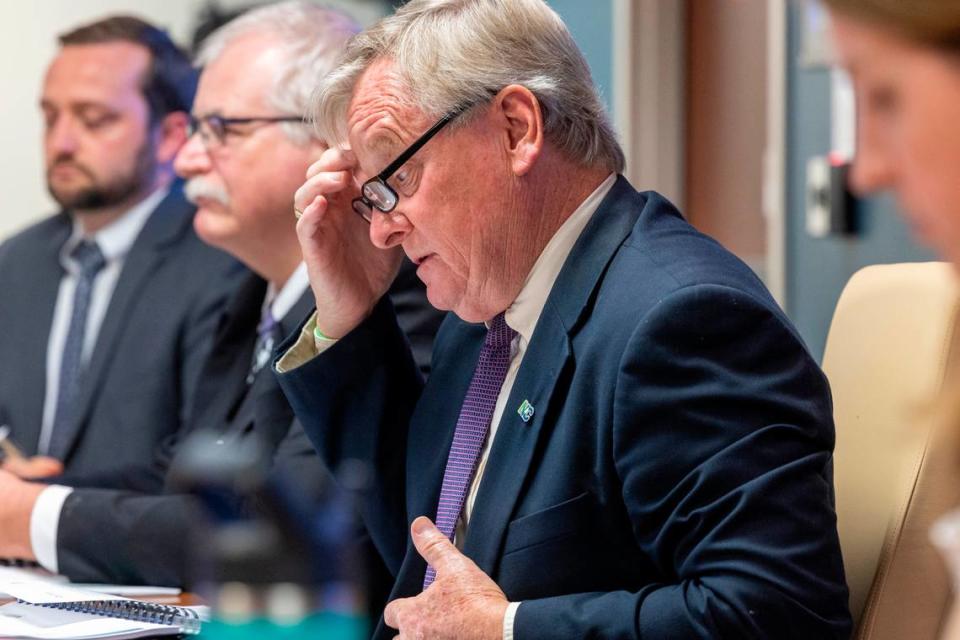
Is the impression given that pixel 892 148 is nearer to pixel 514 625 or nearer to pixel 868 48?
pixel 868 48

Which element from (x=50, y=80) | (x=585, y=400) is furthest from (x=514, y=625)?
(x=50, y=80)

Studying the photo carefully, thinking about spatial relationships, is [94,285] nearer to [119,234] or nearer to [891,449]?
[119,234]

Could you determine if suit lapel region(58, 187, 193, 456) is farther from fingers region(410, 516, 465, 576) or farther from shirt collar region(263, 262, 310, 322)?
fingers region(410, 516, 465, 576)

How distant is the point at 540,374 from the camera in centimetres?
137

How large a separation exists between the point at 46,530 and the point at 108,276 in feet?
3.53

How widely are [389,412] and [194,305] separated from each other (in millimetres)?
1014

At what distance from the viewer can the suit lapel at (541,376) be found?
1345 millimetres

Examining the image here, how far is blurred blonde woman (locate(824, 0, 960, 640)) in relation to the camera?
598 mm

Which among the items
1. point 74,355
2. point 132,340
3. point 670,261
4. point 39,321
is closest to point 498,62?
point 670,261

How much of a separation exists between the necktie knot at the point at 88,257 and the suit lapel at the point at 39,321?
0.06m

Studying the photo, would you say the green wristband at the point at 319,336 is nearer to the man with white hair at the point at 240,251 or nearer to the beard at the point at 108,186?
the man with white hair at the point at 240,251

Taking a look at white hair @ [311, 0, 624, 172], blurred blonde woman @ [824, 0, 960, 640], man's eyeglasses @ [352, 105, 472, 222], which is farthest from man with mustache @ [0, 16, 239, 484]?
blurred blonde woman @ [824, 0, 960, 640]

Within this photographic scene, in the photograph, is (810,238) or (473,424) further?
(810,238)

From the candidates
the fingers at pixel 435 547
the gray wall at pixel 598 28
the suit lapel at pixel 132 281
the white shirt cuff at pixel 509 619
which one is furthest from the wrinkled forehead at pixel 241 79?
the gray wall at pixel 598 28
